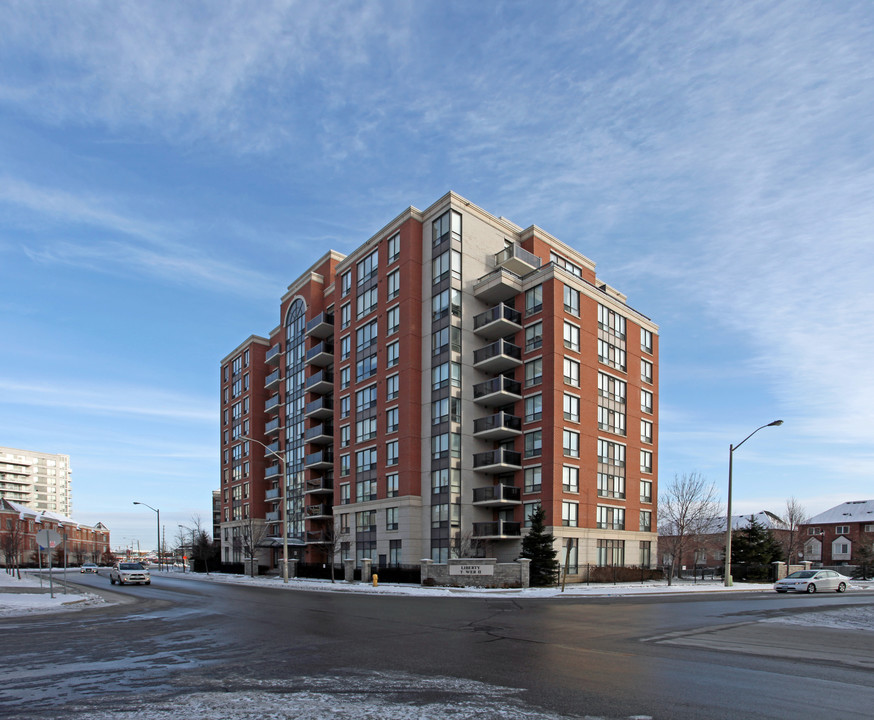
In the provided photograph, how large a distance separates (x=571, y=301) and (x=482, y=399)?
9.98m

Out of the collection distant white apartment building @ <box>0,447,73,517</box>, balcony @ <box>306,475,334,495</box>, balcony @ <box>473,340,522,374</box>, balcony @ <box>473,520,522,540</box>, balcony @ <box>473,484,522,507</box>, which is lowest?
distant white apartment building @ <box>0,447,73,517</box>

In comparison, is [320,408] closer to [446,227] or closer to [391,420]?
[391,420]

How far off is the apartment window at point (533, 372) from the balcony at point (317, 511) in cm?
2515

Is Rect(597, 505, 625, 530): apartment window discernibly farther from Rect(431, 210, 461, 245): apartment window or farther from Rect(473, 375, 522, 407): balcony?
Rect(431, 210, 461, 245): apartment window

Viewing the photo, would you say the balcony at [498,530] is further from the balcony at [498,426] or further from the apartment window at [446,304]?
the apartment window at [446,304]

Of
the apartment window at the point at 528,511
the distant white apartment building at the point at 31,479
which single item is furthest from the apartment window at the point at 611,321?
the distant white apartment building at the point at 31,479

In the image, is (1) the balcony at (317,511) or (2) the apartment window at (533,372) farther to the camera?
(1) the balcony at (317,511)

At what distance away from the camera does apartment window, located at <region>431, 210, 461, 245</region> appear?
162 feet

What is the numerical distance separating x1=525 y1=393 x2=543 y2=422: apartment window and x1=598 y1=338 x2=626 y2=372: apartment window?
7.39 meters

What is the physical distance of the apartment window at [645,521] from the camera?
177 feet

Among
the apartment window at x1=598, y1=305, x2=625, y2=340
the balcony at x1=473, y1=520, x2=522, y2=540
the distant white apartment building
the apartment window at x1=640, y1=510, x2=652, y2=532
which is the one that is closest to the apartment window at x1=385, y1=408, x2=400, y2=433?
the balcony at x1=473, y1=520, x2=522, y2=540

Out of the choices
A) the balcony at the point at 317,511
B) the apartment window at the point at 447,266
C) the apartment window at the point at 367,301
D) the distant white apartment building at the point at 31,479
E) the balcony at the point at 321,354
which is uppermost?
the apartment window at the point at 447,266

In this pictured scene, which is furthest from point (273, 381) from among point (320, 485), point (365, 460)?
point (365, 460)

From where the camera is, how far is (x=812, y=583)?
3397 centimetres
